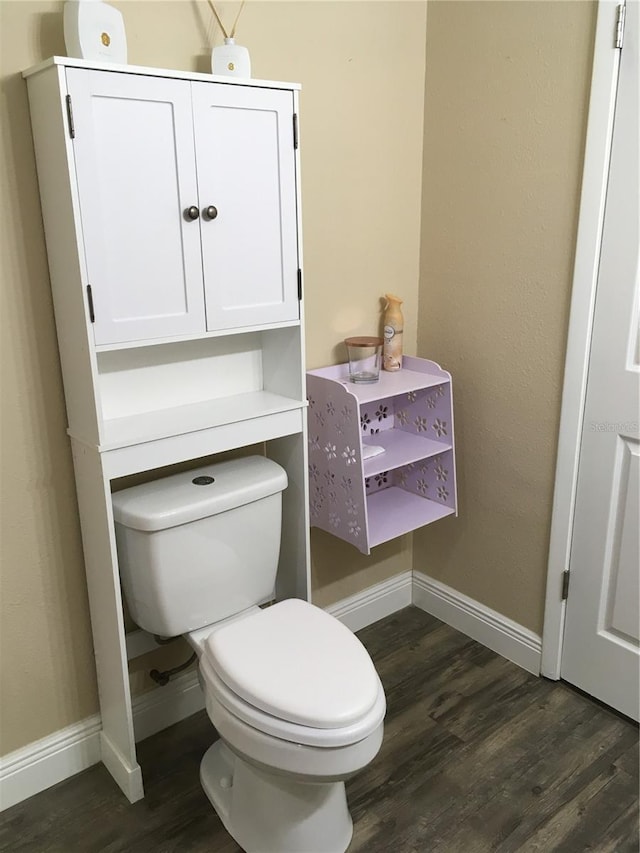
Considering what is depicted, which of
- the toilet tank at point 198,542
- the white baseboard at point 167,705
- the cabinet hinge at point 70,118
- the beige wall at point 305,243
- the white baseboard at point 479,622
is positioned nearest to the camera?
the cabinet hinge at point 70,118

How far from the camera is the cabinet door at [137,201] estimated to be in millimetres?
1389

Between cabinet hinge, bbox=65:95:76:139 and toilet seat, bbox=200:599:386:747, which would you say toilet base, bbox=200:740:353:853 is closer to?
toilet seat, bbox=200:599:386:747

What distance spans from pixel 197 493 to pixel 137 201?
0.68 m

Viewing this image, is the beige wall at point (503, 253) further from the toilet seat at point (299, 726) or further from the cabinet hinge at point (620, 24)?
the toilet seat at point (299, 726)

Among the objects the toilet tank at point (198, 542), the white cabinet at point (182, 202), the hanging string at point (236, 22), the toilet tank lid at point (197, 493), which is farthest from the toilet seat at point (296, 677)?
the hanging string at point (236, 22)

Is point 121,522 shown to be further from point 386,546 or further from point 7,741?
point 386,546

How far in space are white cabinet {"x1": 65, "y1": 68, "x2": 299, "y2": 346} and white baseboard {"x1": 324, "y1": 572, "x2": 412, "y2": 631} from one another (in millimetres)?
1125

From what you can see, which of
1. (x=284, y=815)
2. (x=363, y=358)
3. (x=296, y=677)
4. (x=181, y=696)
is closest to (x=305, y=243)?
(x=363, y=358)

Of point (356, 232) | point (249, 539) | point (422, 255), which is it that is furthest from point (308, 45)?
point (249, 539)

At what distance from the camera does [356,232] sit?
7.02ft

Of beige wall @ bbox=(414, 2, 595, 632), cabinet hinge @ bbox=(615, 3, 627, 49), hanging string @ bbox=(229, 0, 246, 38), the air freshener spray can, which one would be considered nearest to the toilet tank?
the air freshener spray can

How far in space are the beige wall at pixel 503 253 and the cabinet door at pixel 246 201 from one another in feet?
2.24

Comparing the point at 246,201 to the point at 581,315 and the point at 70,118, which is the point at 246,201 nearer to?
the point at 70,118

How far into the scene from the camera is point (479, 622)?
7.80 ft
